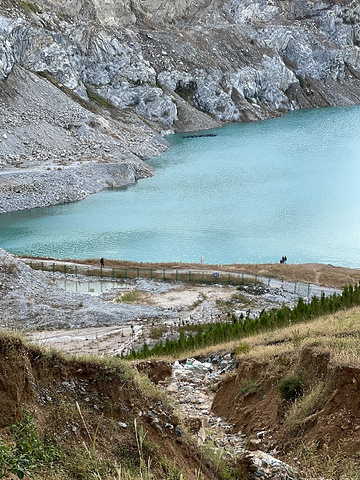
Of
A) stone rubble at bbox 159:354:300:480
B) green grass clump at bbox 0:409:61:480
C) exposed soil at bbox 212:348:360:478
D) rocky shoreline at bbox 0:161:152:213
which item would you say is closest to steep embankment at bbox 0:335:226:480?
green grass clump at bbox 0:409:61:480

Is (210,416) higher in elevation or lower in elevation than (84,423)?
lower

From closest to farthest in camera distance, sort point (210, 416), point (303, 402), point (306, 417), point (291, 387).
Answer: point (306, 417) < point (303, 402) < point (291, 387) < point (210, 416)

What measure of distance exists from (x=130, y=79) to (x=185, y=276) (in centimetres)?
10537

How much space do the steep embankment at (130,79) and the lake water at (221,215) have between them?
7.65 meters

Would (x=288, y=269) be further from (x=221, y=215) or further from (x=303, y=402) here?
(x=303, y=402)

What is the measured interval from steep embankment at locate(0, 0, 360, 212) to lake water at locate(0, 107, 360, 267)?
7647 mm

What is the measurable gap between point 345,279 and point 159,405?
3539 cm

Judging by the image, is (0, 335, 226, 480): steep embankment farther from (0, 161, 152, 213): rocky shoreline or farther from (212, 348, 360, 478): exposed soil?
(0, 161, 152, 213): rocky shoreline

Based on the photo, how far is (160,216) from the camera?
6800cm

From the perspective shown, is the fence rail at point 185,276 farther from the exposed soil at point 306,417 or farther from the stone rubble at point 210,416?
the exposed soil at point 306,417

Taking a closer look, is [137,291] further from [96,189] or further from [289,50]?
[289,50]

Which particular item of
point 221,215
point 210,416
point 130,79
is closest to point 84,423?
point 210,416

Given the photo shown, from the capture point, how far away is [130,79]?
141 meters

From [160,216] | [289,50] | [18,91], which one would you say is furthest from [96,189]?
[289,50]
